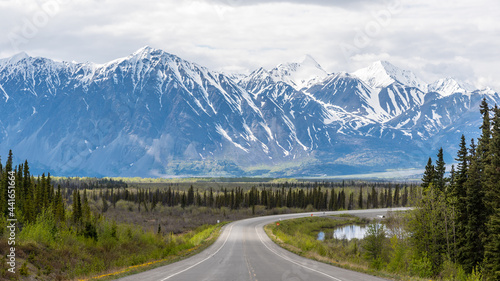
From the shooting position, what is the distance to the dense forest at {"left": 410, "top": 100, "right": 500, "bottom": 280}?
4338 cm

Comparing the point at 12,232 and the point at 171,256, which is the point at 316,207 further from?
the point at 12,232

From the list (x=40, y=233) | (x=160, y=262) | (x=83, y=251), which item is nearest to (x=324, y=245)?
(x=160, y=262)

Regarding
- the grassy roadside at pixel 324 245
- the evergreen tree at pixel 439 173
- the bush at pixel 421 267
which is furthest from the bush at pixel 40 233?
the evergreen tree at pixel 439 173

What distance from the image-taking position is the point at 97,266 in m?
39.0

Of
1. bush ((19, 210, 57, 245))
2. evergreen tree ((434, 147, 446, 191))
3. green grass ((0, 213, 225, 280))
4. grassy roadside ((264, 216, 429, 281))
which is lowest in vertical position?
grassy roadside ((264, 216, 429, 281))

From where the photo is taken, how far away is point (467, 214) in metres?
48.5

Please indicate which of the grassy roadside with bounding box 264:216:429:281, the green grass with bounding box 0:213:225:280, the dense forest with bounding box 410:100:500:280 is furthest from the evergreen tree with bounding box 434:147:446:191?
the green grass with bounding box 0:213:225:280

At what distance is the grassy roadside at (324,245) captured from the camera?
1495 inches

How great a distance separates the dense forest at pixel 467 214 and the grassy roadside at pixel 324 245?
648cm

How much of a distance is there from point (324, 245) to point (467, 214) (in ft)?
49.9

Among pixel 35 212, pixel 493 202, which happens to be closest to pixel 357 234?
pixel 493 202

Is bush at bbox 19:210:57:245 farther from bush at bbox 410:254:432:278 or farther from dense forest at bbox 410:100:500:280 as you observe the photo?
dense forest at bbox 410:100:500:280

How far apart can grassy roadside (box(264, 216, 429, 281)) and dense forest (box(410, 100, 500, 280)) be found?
648cm

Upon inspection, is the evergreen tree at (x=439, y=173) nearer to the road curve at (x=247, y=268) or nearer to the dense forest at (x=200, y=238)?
the dense forest at (x=200, y=238)
